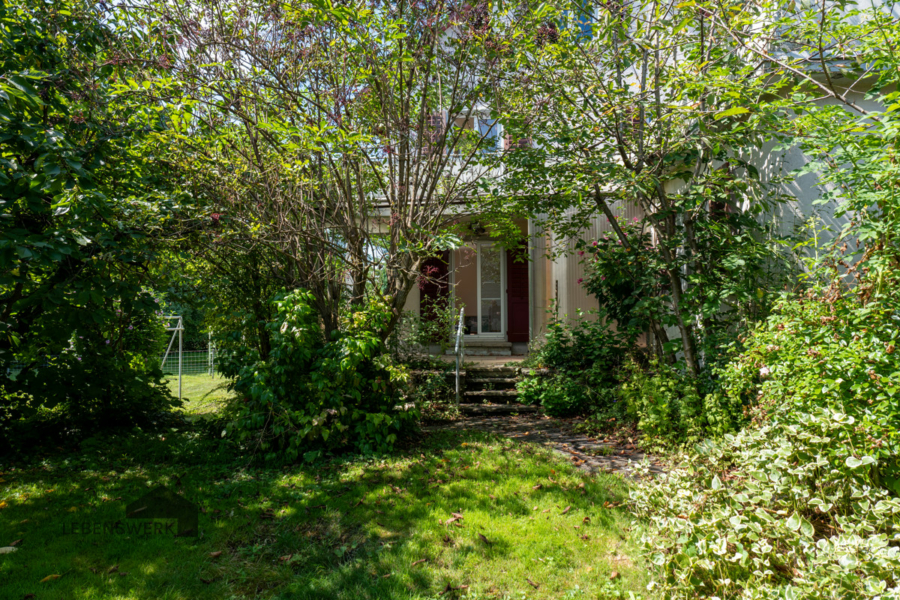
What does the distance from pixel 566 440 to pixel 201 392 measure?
815 centimetres

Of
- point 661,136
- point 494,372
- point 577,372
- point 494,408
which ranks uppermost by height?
point 661,136

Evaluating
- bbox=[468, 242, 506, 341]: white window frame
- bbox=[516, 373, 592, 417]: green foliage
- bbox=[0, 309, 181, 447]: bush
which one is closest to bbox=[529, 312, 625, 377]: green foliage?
bbox=[516, 373, 592, 417]: green foliage

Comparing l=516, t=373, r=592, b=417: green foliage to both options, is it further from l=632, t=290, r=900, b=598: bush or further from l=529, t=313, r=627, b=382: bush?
l=632, t=290, r=900, b=598: bush

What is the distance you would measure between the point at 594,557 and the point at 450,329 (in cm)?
672

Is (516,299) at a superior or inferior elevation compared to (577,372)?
superior

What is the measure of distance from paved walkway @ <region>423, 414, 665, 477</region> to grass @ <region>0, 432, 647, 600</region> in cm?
41

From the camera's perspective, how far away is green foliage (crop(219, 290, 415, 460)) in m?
4.95

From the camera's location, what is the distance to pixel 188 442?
5.41 metres

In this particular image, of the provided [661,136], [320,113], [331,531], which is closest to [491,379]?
[661,136]

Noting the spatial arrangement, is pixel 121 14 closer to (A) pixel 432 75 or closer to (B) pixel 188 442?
(A) pixel 432 75

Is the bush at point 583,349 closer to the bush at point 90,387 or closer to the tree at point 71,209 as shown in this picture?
the bush at point 90,387

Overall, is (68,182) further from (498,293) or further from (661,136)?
(498,293)

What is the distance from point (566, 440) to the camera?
6.07 metres

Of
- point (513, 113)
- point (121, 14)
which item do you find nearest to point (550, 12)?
point (513, 113)
